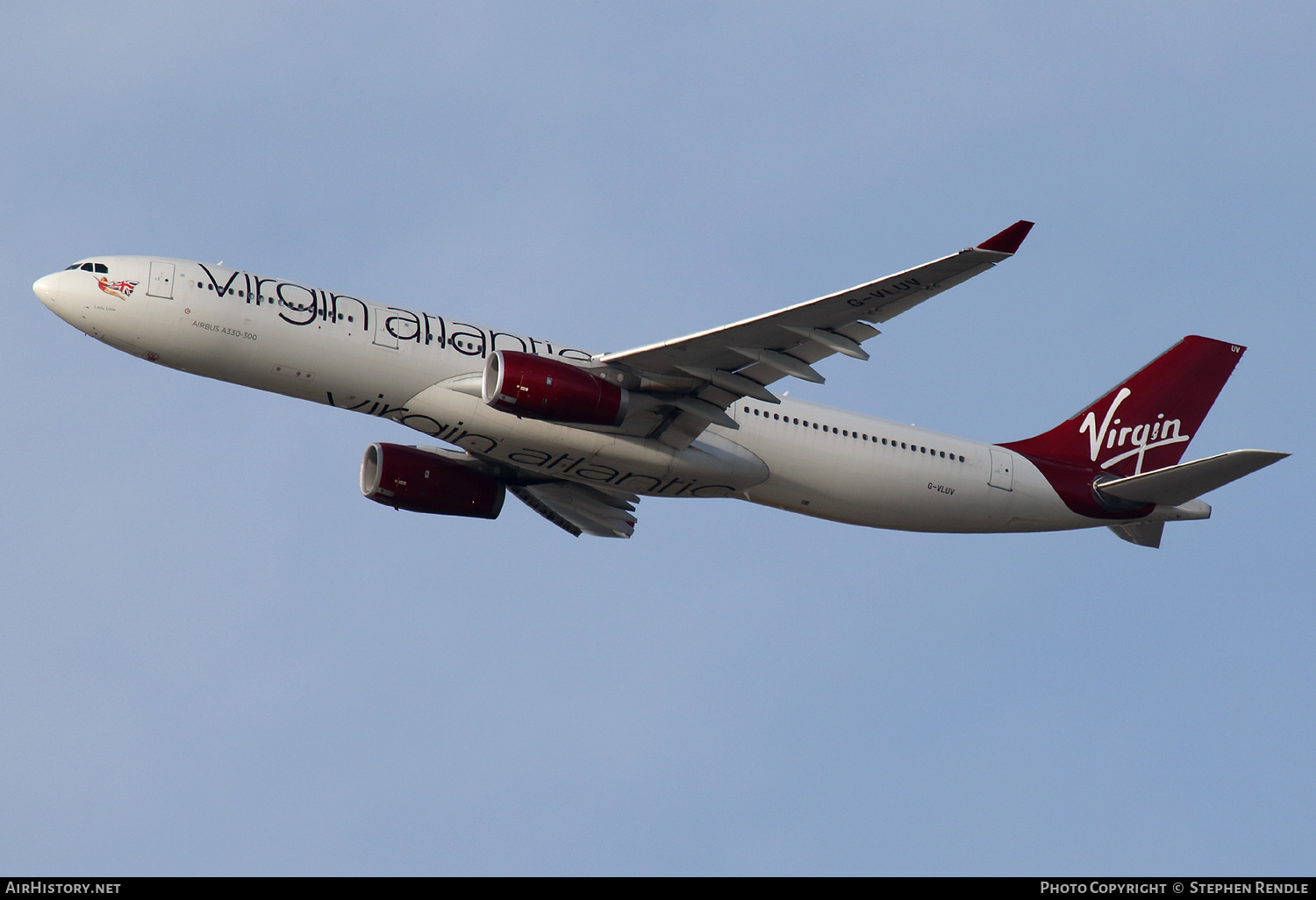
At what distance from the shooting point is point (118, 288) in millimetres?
35406

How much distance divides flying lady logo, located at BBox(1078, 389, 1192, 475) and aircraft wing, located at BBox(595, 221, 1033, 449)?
41.6 ft

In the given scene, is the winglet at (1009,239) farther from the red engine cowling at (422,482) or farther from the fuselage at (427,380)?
the red engine cowling at (422,482)

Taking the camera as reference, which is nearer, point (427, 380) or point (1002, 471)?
point (427, 380)

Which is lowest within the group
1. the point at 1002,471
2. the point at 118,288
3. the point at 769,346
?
the point at 1002,471

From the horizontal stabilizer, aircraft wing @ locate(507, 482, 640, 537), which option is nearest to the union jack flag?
aircraft wing @ locate(507, 482, 640, 537)

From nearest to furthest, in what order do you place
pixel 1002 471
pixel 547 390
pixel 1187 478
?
pixel 547 390
pixel 1187 478
pixel 1002 471

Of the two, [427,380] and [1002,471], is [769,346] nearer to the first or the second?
[427,380]

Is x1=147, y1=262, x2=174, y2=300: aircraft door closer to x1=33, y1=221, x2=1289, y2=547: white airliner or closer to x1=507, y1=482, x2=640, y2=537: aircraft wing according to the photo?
x1=33, y1=221, x2=1289, y2=547: white airliner

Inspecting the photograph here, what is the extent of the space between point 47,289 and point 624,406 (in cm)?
1446

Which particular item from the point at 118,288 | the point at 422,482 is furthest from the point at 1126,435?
the point at 118,288

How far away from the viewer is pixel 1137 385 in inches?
1752

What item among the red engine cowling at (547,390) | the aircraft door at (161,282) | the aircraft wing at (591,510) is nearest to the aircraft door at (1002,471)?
the aircraft wing at (591,510)
